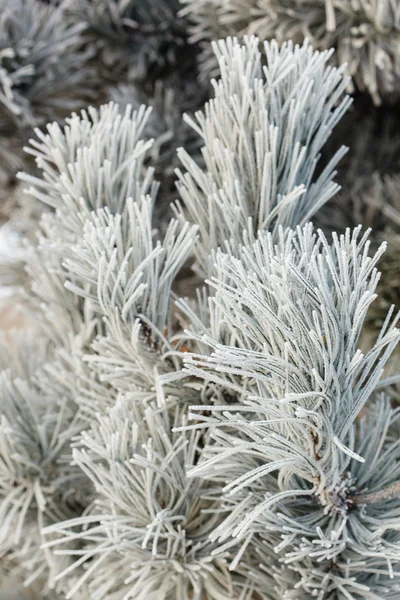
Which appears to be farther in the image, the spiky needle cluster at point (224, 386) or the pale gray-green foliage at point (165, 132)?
the pale gray-green foliage at point (165, 132)

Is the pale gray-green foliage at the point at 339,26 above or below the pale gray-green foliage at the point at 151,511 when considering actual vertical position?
above

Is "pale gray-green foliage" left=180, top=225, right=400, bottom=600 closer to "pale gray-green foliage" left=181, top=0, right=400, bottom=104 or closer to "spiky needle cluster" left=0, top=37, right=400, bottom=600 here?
"spiky needle cluster" left=0, top=37, right=400, bottom=600

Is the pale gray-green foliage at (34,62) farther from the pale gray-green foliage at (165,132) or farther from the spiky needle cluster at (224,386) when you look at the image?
the spiky needle cluster at (224,386)

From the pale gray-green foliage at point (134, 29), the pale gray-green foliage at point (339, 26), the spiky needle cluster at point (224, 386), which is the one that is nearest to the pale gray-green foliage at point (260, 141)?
the spiky needle cluster at point (224, 386)

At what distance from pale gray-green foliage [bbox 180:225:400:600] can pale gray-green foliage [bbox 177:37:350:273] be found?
0.17ft

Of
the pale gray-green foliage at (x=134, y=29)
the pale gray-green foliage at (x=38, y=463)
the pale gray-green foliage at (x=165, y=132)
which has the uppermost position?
the pale gray-green foliage at (x=134, y=29)

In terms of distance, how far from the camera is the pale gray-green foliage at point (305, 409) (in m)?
0.21

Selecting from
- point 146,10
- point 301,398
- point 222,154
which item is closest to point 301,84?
point 222,154

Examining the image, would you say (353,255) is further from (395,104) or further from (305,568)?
(395,104)

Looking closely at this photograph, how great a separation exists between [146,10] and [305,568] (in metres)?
0.41

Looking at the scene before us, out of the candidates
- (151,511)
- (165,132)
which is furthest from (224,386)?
(165,132)

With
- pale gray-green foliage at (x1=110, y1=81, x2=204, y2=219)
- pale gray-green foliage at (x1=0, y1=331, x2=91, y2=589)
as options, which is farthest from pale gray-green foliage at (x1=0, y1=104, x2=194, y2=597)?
pale gray-green foliage at (x1=110, y1=81, x2=204, y2=219)

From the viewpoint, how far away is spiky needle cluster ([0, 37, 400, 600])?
0.22 metres

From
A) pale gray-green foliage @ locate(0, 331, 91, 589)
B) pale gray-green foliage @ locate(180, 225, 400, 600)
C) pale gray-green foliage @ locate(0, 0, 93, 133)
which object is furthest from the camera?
pale gray-green foliage @ locate(0, 0, 93, 133)
